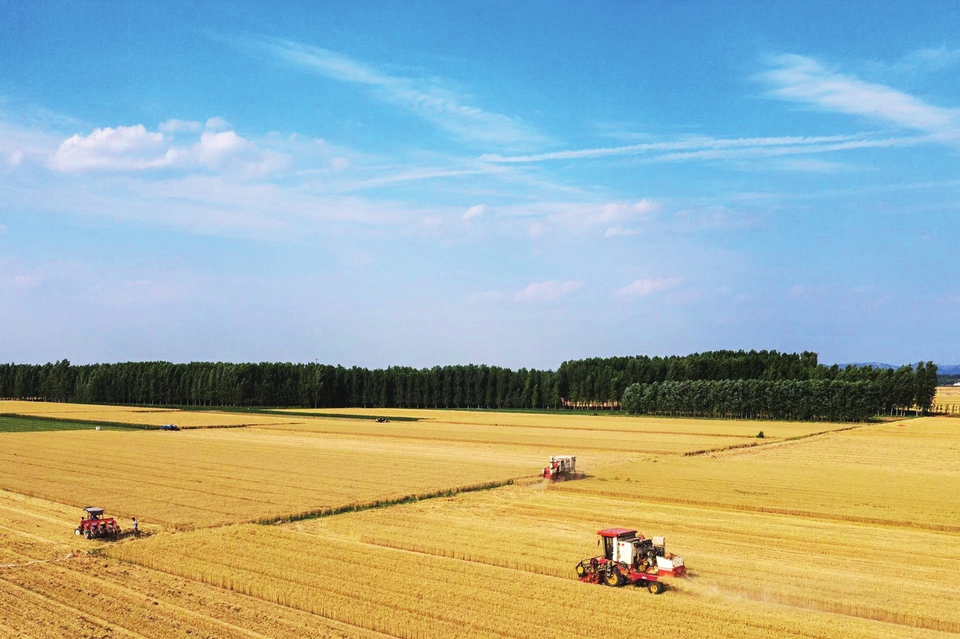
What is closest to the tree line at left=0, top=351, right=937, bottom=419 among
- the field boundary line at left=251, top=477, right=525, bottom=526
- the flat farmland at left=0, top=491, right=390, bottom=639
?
the field boundary line at left=251, top=477, right=525, bottom=526

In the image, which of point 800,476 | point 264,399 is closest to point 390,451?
point 800,476

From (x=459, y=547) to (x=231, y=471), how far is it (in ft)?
82.0

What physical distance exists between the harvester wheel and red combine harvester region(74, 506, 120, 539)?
17489 millimetres

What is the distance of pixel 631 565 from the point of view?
22.0 metres

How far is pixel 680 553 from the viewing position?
2545 centimetres

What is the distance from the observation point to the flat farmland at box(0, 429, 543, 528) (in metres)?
34.4

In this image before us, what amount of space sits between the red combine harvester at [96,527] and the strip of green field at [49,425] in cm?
6079

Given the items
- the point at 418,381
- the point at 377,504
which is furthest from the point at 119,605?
the point at 418,381

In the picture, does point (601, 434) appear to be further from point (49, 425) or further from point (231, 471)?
point (49, 425)

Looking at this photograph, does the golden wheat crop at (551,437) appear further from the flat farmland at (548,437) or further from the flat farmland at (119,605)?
the flat farmland at (119,605)

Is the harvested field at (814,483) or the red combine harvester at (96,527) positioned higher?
the harvested field at (814,483)

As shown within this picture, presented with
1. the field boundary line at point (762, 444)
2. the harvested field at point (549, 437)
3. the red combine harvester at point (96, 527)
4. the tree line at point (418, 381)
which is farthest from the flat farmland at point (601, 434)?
the tree line at point (418, 381)

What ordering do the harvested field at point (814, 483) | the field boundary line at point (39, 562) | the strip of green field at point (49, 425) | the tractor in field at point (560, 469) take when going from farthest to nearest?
the strip of green field at point (49, 425) → the tractor in field at point (560, 469) → the harvested field at point (814, 483) → the field boundary line at point (39, 562)

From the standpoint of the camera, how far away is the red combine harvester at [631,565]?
21.5 m
